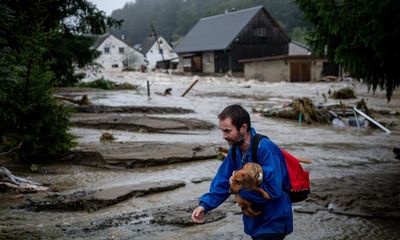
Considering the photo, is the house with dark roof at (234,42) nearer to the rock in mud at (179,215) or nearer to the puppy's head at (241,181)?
the rock in mud at (179,215)

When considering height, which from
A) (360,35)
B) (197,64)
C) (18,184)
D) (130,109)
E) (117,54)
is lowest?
(18,184)

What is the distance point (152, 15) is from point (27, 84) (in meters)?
138

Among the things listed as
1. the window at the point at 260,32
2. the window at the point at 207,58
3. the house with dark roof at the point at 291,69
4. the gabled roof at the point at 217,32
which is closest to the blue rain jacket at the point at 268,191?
the house with dark roof at the point at 291,69

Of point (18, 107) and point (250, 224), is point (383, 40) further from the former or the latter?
point (18, 107)

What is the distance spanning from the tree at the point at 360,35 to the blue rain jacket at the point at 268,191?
443cm

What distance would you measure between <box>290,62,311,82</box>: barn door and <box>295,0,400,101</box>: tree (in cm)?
3945

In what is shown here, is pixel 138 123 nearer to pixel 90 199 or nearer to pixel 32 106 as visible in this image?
pixel 32 106

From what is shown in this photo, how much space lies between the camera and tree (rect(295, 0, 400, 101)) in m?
7.46

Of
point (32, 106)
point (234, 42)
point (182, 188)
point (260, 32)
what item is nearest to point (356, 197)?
point (182, 188)

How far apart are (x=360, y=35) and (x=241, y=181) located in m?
5.32

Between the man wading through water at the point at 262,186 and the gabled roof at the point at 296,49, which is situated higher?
the gabled roof at the point at 296,49

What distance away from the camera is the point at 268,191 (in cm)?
344

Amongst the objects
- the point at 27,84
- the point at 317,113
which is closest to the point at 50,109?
the point at 27,84

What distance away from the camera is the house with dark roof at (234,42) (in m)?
62.8
